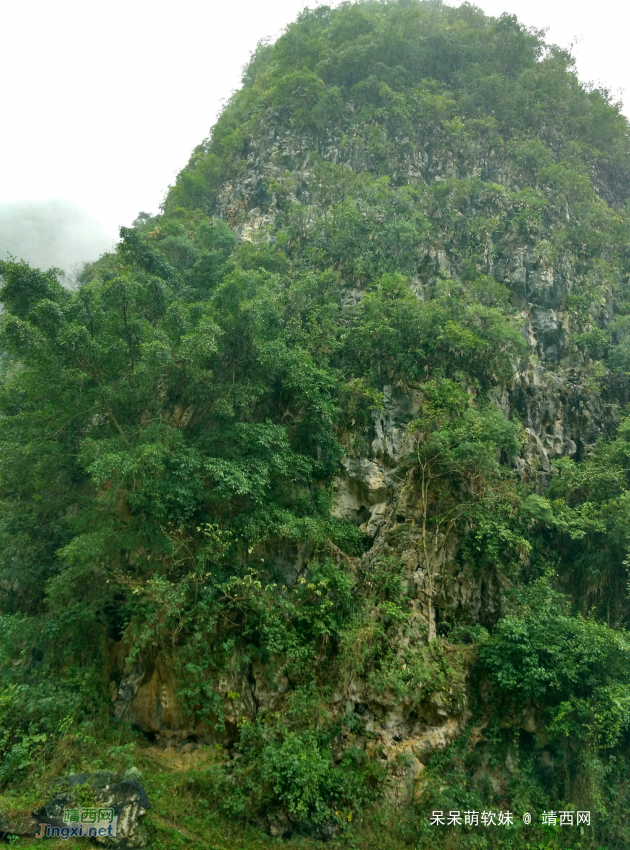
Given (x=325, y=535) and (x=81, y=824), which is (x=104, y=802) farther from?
(x=325, y=535)

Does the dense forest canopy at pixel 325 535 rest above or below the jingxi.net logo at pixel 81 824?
above

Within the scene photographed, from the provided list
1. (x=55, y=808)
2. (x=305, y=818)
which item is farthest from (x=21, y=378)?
(x=305, y=818)

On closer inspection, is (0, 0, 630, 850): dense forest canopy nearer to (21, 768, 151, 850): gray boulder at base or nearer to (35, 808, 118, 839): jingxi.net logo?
(21, 768, 151, 850): gray boulder at base

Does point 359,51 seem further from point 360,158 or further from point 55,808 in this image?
point 55,808

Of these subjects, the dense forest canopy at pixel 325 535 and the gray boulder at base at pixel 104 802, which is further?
the dense forest canopy at pixel 325 535

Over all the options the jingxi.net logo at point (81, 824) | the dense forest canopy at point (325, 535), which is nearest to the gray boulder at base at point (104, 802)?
the jingxi.net logo at point (81, 824)

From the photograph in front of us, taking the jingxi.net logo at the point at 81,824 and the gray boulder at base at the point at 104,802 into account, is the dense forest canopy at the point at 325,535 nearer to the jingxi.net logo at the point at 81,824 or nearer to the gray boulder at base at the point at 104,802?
the gray boulder at base at the point at 104,802

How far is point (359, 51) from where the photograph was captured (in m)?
20.4

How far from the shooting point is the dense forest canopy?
24.6 ft

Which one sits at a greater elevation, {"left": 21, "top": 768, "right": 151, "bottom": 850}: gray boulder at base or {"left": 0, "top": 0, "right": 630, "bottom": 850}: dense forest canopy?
{"left": 0, "top": 0, "right": 630, "bottom": 850}: dense forest canopy

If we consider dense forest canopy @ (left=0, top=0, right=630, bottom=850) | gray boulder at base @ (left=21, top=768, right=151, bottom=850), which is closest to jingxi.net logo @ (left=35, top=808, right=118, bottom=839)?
gray boulder at base @ (left=21, top=768, right=151, bottom=850)

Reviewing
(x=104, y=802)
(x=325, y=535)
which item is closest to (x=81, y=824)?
(x=104, y=802)

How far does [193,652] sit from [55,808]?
240 centimetres

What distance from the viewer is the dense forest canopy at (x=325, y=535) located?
24.6ft
